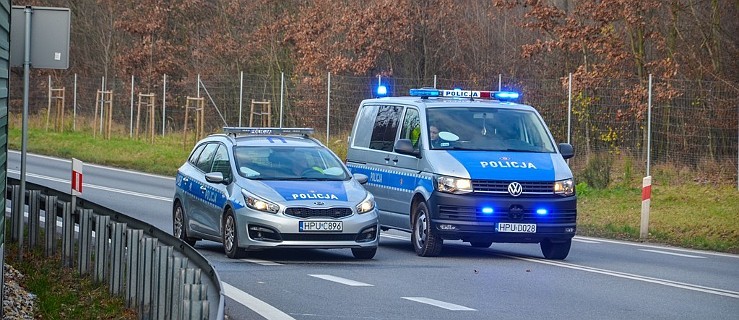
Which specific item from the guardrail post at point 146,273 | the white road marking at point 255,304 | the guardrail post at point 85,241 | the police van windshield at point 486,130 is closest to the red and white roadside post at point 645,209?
the police van windshield at point 486,130

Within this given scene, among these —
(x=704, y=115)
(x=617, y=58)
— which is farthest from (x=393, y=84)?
(x=704, y=115)

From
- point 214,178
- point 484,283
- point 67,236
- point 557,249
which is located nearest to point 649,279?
point 484,283

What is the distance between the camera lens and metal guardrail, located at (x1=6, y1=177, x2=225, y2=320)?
888 cm

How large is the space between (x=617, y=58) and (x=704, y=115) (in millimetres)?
4932

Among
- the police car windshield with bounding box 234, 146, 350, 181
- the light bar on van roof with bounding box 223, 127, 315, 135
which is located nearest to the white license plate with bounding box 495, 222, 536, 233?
the police car windshield with bounding box 234, 146, 350, 181

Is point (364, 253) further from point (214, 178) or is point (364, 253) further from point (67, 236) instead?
point (67, 236)

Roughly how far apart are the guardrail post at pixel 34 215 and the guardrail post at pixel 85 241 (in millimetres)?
1797

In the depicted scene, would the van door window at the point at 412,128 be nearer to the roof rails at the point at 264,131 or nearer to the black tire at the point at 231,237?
the roof rails at the point at 264,131

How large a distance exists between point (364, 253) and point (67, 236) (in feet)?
13.2

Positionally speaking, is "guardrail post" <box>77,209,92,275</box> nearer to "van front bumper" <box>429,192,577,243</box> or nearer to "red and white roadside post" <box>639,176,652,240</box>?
"van front bumper" <box>429,192,577,243</box>

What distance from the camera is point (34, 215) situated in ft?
49.9

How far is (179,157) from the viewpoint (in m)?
39.7

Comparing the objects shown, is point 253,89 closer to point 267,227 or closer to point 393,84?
point 393,84

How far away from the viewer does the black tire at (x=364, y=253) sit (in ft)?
54.8
